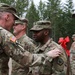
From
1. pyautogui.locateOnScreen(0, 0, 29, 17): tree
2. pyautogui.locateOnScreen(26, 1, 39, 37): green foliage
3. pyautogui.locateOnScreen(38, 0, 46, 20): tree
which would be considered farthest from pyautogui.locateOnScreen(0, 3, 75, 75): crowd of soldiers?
pyautogui.locateOnScreen(38, 0, 46, 20): tree

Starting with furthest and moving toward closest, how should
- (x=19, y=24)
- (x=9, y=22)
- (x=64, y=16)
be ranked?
(x=64, y=16), (x=19, y=24), (x=9, y=22)

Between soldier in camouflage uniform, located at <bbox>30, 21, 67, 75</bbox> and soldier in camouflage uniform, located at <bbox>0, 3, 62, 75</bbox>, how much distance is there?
0.77 metres

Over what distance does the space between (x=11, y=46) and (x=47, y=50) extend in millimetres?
1564

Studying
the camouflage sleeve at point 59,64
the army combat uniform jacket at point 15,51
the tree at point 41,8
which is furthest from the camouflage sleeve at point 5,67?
the tree at point 41,8

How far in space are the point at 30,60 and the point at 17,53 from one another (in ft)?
0.57

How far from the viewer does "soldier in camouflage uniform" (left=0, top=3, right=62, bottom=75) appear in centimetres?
336

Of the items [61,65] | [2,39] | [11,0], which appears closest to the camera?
[2,39]

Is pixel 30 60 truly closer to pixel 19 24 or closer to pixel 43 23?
pixel 43 23

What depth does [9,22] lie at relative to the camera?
3635mm

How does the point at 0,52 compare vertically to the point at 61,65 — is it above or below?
above

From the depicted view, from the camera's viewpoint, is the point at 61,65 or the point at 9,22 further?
the point at 61,65

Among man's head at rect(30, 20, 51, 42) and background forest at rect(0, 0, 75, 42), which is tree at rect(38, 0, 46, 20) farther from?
man's head at rect(30, 20, 51, 42)

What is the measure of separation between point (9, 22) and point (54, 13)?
1702 inches

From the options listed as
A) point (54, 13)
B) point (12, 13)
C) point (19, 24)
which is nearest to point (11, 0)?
point (54, 13)
